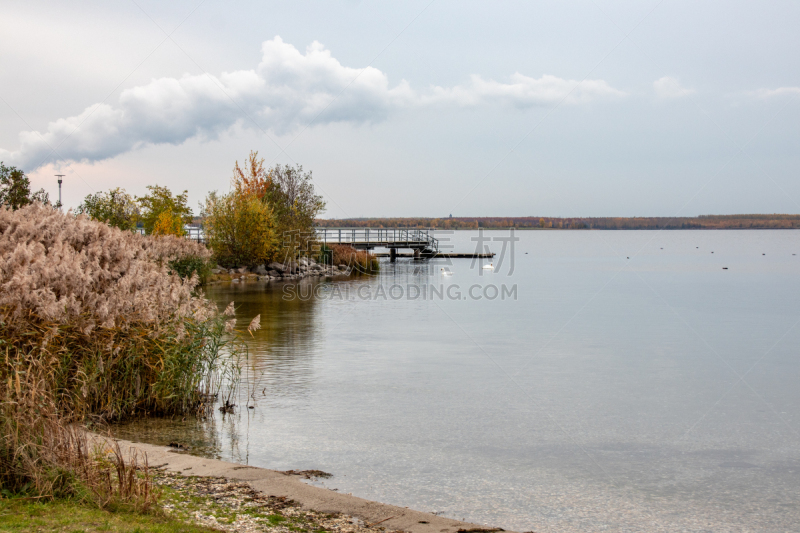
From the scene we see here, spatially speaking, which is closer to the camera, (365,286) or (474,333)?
Result: (474,333)

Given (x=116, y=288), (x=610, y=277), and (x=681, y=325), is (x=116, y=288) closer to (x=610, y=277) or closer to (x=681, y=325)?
(x=681, y=325)

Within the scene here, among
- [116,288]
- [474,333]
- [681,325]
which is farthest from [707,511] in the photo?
[681,325]

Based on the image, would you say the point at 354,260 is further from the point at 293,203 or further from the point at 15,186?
the point at 15,186

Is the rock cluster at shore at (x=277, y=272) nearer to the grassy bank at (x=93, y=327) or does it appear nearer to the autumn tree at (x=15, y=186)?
the autumn tree at (x=15, y=186)

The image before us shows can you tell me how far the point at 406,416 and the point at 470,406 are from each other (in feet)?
4.28

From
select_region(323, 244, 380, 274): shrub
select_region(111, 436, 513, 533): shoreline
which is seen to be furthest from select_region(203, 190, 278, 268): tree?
select_region(111, 436, 513, 533): shoreline

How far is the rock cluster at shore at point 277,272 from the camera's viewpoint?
37312 millimetres

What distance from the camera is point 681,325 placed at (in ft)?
73.3

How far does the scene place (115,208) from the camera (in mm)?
46438

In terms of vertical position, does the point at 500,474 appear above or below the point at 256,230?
below

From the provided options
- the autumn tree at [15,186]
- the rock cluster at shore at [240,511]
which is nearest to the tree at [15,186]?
the autumn tree at [15,186]

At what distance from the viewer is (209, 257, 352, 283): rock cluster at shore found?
37312 mm

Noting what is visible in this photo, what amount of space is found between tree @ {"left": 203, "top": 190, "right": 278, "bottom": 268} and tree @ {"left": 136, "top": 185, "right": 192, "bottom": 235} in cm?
847

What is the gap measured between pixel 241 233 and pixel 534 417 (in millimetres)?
31400
